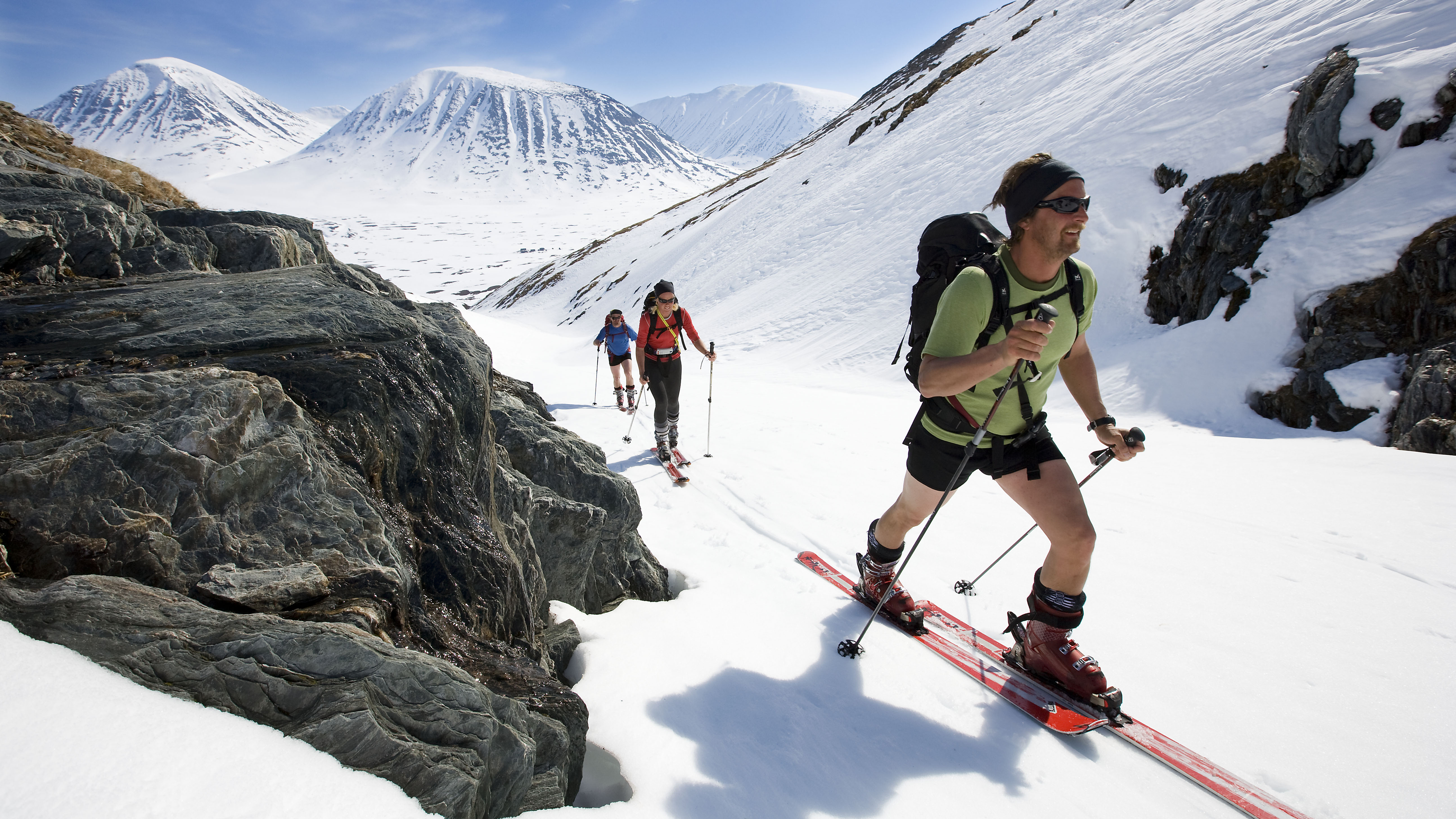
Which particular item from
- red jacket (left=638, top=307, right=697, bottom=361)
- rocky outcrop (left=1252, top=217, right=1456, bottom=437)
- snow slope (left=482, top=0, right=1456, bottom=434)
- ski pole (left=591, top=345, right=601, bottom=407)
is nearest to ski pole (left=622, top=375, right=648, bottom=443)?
red jacket (left=638, top=307, right=697, bottom=361)

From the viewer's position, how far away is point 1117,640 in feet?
13.4

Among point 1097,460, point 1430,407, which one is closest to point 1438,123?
point 1430,407

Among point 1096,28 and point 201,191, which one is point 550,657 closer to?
point 1096,28

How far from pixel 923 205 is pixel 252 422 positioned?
86.5ft

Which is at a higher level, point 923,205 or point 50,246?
point 923,205

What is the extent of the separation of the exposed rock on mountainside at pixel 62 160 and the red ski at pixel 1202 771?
342 inches

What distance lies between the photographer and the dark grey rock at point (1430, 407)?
8047 mm

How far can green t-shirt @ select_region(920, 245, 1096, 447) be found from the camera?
3.08 metres

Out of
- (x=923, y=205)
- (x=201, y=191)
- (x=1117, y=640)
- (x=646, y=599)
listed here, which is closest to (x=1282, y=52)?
(x=923, y=205)

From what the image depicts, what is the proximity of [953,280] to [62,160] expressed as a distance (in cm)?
1091

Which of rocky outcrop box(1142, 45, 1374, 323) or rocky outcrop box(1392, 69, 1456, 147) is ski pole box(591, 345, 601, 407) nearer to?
rocky outcrop box(1142, 45, 1374, 323)

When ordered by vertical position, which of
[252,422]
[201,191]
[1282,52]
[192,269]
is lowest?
[252,422]

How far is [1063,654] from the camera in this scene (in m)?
3.44

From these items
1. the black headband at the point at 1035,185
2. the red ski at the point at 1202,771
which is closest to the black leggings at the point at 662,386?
the black headband at the point at 1035,185
